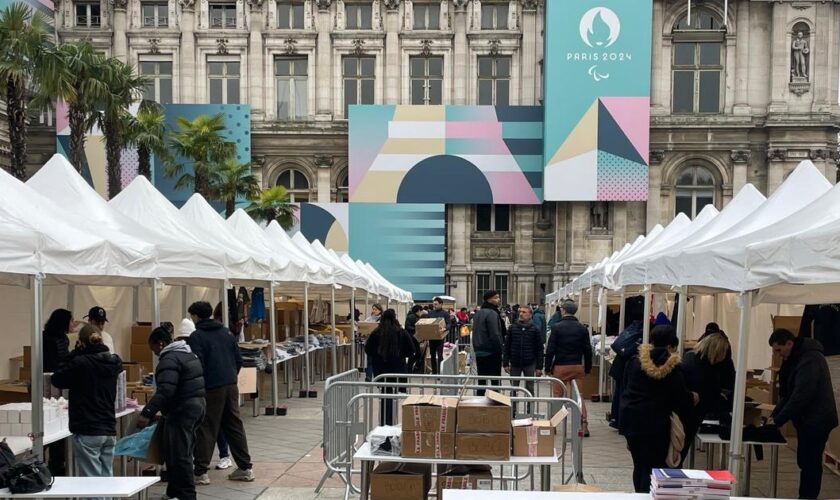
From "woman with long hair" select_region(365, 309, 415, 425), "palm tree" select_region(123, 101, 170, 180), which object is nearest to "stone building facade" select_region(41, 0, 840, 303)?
"palm tree" select_region(123, 101, 170, 180)

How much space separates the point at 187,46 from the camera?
156 feet

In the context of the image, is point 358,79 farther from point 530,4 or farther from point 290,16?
point 530,4

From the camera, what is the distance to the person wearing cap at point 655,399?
7.45 meters

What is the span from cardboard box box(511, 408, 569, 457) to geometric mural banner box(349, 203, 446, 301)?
37.1m

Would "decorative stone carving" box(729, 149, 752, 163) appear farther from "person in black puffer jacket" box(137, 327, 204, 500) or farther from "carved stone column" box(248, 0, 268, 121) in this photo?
"person in black puffer jacket" box(137, 327, 204, 500)

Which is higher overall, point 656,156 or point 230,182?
point 656,156

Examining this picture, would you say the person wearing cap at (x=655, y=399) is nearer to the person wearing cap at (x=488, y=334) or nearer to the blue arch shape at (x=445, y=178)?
the person wearing cap at (x=488, y=334)

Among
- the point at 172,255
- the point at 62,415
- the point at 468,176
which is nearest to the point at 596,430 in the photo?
the point at 172,255

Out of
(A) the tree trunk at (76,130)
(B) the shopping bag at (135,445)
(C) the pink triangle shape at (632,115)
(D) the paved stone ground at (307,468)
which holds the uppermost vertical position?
(C) the pink triangle shape at (632,115)

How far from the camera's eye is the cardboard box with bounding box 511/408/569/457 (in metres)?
6.86

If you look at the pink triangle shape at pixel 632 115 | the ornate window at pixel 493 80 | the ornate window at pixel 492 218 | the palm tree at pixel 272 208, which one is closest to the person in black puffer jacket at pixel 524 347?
the palm tree at pixel 272 208

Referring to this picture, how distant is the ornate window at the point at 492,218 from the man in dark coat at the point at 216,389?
3831 cm

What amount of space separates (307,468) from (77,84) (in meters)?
17.2

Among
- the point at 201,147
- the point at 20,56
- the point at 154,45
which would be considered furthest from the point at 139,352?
the point at 154,45
